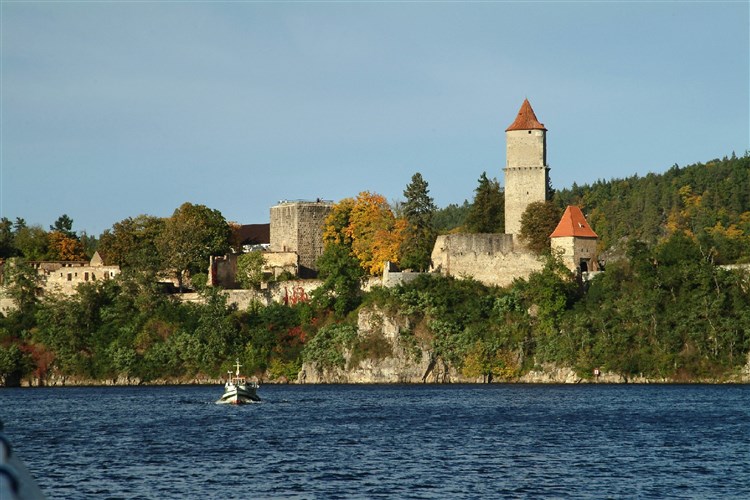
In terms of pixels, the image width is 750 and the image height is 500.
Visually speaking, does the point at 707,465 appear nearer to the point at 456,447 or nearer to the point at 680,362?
the point at 456,447

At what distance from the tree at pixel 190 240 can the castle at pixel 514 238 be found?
18512 millimetres

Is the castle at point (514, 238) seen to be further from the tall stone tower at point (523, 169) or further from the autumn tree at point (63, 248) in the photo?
the autumn tree at point (63, 248)

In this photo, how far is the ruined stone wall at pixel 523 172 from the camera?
2719 inches

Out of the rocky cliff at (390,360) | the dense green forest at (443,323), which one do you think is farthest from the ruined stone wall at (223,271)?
the rocky cliff at (390,360)

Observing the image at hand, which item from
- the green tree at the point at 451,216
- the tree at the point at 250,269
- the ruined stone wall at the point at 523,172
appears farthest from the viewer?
the green tree at the point at 451,216

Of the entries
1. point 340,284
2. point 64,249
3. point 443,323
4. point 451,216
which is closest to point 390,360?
point 443,323

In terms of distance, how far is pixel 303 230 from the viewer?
8356 centimetres

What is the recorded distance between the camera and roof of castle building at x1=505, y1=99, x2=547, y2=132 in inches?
2746

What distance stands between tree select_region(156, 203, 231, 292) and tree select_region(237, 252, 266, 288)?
3.89m

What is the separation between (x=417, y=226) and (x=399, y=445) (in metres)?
39.4

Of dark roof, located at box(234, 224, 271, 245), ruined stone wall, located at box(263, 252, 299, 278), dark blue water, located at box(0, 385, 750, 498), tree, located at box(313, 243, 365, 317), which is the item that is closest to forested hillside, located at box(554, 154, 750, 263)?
dark roof, located at box(234, 224, 271, 245)

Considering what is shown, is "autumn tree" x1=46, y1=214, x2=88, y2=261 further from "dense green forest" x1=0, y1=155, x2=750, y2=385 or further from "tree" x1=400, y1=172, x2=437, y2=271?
"tree" x1=400, y1=172, x2=437, y2=271

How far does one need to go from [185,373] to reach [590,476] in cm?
4909

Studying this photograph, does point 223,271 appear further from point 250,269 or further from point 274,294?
point 274,294
